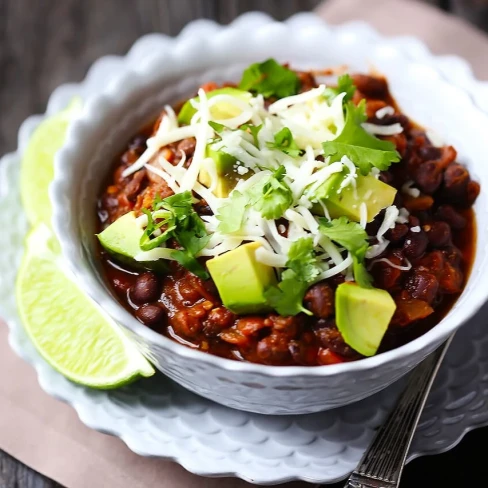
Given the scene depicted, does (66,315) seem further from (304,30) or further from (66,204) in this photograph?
(304,30)

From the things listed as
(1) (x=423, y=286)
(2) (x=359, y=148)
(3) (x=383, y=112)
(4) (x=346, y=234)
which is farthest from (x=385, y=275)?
(3) (x=383, y=112)

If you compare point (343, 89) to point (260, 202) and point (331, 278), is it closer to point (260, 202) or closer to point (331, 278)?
point (260, 202)

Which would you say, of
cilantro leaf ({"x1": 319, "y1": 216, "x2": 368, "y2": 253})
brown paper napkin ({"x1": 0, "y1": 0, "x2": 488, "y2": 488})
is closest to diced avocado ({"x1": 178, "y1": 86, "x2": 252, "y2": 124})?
cilantro leaf ({"x1": 319, "y1": 216, "x2": 368, "y2": 253})

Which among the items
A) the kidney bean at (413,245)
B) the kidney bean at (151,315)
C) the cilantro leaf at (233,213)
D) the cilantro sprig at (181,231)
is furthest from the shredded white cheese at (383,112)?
the kidney bean at (151,315)

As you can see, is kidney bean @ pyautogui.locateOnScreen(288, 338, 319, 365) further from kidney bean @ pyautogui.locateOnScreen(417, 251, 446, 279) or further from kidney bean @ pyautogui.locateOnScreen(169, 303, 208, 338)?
kidney bean @ pyautogui.locateOnScreen(417, 251, 446, 279)

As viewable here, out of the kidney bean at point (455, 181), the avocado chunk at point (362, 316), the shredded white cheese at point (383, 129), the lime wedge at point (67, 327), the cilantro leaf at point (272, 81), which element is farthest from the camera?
the cilantro leaf at point (272, 81)

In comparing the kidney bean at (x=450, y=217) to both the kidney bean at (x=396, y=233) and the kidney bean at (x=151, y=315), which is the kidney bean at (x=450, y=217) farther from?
the kidney bean at (x=151, y=315)

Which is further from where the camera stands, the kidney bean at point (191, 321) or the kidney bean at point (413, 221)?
the kidney bean at point (413, 221)
